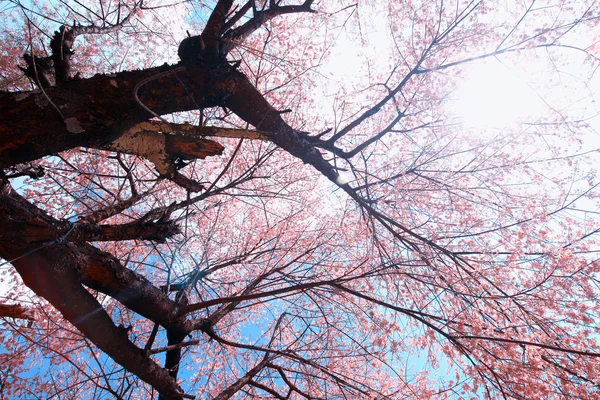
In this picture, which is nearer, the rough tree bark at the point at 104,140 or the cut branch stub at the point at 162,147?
the rough tree bark at the point at 104,140

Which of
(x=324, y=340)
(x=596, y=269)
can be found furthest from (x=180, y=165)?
(x=596, y=269)

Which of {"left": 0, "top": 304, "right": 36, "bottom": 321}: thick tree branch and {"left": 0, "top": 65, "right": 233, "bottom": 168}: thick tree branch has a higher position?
{"left": 0, "top": 65, "right": 233, "bottom": 168}: thick tree branch

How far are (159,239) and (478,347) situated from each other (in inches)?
122

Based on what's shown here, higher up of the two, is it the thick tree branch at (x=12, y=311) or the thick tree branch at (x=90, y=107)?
the thick tree branch at (x=90, y=107)

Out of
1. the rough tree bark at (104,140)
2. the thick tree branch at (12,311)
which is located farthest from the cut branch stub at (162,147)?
the thick tree branch at (12,311)

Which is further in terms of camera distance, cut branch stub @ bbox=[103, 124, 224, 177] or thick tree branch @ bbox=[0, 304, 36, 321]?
cut branch stub @ bbox=[103, 124, 224, 177]

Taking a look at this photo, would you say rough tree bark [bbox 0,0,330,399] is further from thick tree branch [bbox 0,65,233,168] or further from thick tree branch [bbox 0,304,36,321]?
thick tree branch [bbox 0,304,36,321]

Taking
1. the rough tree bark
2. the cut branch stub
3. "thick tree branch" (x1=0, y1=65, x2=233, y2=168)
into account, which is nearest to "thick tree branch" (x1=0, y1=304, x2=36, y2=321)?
the rough tree bark

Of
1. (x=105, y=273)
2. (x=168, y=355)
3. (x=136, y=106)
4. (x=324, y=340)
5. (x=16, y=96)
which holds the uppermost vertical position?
(x=136, y=106)

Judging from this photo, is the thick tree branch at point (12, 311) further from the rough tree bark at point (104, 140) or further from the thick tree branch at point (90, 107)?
the thick tree branch at point (90, 107)

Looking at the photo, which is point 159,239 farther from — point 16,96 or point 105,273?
point 16,96

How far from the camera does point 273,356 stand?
363 cm

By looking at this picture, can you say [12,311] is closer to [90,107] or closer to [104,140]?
[104,140]

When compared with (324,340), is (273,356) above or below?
below
